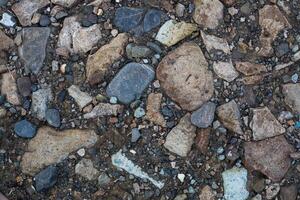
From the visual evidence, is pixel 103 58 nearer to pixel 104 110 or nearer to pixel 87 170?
pixel 104 110

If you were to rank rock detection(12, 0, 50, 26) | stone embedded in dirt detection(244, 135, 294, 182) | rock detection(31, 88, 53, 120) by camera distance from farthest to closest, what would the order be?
rock detection(12, 0, 50, 26) < rock detection(31, 88, 53, 120) < stone embedded in dirt detection(244, 135, 294, 182)

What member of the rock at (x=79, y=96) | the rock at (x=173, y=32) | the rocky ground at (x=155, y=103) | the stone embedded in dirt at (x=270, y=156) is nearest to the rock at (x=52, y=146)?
the rocky ground at (x=155, y=103)

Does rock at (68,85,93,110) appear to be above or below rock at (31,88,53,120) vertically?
above

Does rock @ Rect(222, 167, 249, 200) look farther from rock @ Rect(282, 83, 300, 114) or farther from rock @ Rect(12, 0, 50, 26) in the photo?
rock @ Rect(12, 0, 50, 26)

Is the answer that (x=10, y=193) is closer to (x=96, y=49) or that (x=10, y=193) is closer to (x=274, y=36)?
(x=96, y=49)

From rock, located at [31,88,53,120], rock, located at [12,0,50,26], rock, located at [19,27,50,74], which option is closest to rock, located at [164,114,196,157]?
rock, located at [31,88,53,120]
